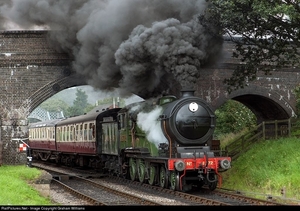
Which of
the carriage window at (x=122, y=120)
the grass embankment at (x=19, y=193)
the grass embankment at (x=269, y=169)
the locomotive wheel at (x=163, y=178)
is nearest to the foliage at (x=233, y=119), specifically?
the grass embankment at (x=269, y=169)

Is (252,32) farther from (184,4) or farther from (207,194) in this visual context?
(207,194)

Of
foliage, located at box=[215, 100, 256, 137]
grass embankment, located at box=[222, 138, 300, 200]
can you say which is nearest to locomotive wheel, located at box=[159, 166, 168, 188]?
grass embankment, located at box=[222, 138, 300, 200]

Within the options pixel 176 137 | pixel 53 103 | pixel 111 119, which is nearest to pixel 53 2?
pixel 111 119

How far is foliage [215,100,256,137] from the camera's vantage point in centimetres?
Answer: 2823

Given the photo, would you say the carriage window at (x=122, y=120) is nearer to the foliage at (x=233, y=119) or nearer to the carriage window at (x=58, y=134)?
the carriage window at (x=58, y=134)

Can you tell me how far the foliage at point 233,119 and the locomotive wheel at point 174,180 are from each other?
1375 cm

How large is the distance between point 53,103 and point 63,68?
86028 millimetres

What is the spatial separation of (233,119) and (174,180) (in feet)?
49.8

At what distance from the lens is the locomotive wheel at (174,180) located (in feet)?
45.8

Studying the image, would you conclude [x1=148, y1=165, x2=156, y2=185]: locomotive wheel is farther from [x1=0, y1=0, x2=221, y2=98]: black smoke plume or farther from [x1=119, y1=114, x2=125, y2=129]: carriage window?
[x1=0, y1=0, x2=221, y2=98]: black smoke plume

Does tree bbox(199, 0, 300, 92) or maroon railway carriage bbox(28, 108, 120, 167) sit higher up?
tree bbox(199, 0, 300, 92)

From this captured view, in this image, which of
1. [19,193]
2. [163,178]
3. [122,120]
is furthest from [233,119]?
[19,193]

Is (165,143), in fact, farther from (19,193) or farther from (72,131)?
(72,131)

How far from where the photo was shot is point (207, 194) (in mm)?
14234
